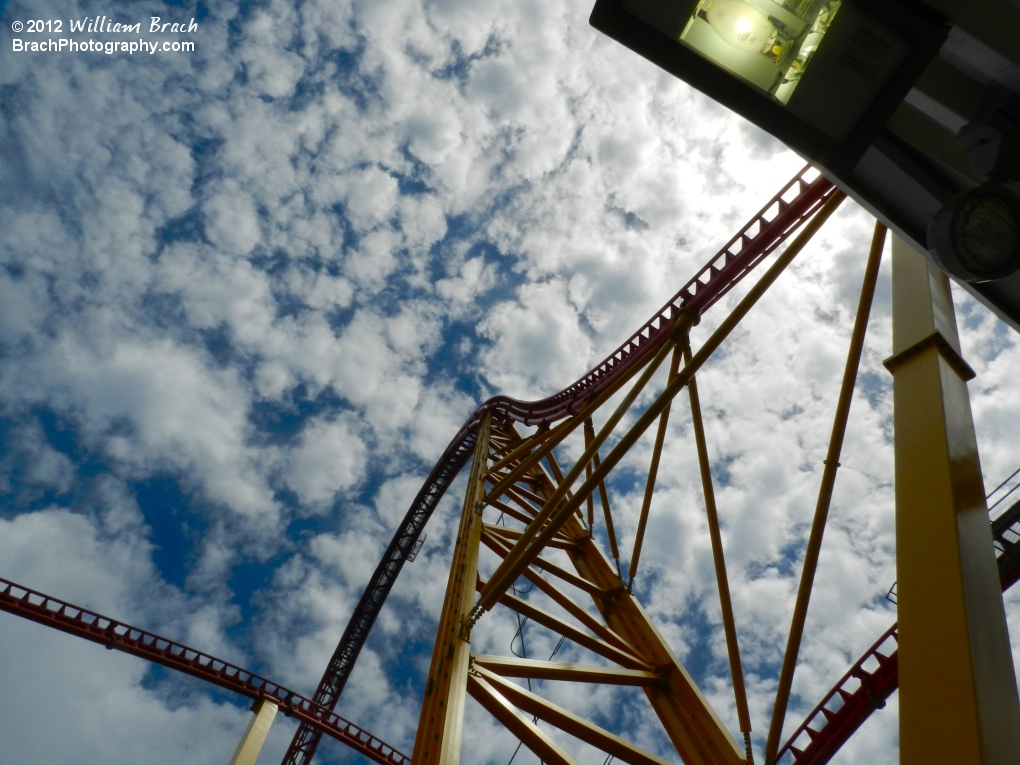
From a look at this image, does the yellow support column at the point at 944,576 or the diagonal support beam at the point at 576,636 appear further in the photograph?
the diagonal support beam at the point at 576,636

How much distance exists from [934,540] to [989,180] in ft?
3.55

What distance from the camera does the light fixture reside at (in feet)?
5.31

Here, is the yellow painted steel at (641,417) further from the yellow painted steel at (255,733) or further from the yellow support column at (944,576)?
the yellow painted steel at (255,733)

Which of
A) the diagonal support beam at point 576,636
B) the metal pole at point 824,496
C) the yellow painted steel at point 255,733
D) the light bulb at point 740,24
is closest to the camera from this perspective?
the light bulb at point 740,24

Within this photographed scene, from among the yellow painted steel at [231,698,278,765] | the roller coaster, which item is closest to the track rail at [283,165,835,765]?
the roller coaster

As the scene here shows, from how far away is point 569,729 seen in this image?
4.60 m

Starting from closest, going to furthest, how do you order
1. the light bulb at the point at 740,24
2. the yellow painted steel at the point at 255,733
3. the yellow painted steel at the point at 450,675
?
the light bulb at the point at 740,24 < the yellow painted steel at the point at 450,675 < the yellow painted steel at the point at 255,733

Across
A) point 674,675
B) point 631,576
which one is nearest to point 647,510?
point 631,576

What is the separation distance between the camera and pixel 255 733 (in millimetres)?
13742

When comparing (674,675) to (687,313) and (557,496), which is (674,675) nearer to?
(557,496)

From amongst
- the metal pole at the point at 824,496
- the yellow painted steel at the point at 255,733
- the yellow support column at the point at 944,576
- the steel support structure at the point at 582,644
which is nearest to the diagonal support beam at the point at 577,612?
the steel support structure at the point at 582,644

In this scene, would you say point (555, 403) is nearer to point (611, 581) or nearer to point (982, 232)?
point (611, 581)

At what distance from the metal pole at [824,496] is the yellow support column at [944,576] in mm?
996

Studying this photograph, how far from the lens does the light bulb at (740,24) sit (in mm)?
1848
